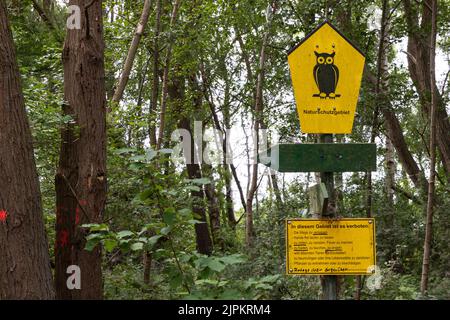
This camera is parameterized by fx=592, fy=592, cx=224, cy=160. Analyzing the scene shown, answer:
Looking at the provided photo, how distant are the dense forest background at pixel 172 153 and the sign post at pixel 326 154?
45 centimetres

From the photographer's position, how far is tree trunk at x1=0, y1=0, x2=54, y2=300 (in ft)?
17.0

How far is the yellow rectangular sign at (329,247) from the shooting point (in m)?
4.16

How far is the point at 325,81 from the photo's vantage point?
14.4 feet

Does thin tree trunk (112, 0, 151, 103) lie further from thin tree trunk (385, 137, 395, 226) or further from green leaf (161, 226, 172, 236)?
green leaf (161, 226, 172, 236)

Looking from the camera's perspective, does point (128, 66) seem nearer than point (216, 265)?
No

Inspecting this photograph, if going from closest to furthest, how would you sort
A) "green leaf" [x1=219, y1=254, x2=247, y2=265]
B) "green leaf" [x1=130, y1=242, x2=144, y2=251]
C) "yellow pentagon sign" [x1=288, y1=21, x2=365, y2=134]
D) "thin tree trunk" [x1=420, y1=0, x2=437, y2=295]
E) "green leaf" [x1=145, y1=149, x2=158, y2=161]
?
"green leaf" [x1=219, y1=254, x2=247, y2=265], "green leaf" [x1=130, y1=242, x2=144, y2=251], "green leaf" [x1=145, y1=149, x2=158, y2=161], "yellow pentagon sign" [x1=288, y1=21, x2=365, y2=134], "thin tree trunk" [x1=420, y1=0, x2=437, y2=295]

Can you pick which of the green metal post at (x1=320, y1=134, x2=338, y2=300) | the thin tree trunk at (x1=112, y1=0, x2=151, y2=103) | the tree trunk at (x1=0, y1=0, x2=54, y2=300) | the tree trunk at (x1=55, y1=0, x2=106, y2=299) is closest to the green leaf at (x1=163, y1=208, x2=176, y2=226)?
the green metal post at (x1=320, y1=134, x2=338, y2=300)

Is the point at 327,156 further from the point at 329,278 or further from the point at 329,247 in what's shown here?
the point at 329,278

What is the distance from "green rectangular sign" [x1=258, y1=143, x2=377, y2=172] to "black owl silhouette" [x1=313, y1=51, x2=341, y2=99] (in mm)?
392

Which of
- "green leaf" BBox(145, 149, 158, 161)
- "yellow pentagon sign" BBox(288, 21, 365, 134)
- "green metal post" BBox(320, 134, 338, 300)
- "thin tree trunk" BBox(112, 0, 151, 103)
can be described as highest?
"thin tree trunk" BBox(112, 0, 151, 103)

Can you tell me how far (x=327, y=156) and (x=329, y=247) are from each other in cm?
65

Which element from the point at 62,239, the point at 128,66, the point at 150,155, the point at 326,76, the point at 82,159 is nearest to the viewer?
the point at 150,155

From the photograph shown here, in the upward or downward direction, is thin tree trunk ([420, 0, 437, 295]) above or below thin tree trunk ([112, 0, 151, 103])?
below

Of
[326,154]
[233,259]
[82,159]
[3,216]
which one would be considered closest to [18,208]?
[3,216]
